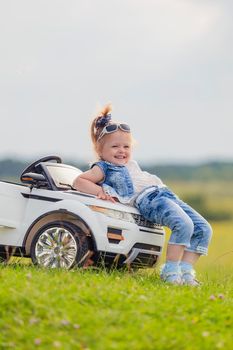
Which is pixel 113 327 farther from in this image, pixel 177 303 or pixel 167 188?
pixel 167 188

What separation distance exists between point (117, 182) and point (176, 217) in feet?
2.77

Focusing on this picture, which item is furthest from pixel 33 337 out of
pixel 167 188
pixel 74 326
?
pixel 167 188

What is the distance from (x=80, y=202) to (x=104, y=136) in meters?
0.97

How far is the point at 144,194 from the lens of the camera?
10.4 m

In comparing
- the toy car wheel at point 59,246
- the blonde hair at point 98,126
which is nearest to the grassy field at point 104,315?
the toy car wheel at point 59,246

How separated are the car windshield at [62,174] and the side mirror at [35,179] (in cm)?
14

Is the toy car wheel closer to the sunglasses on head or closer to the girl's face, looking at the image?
the girl's face

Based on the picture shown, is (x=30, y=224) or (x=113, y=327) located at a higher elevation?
(x=30, y=224)

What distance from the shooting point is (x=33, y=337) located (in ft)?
23.8

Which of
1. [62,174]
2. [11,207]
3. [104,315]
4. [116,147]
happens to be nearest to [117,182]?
[116,147]

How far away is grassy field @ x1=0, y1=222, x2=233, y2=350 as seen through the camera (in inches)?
283

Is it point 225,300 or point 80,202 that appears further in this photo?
point 80,202

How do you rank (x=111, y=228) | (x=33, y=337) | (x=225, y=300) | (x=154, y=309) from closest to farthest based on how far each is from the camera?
(x=33, y=337)
(x=154, y=309)
(x=225, y=300)
(x=111, y=228)

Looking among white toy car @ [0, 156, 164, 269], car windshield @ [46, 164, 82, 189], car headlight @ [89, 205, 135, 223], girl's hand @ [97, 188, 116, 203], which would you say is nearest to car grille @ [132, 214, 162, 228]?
white toy car @ [0, 156, 164, 269]
